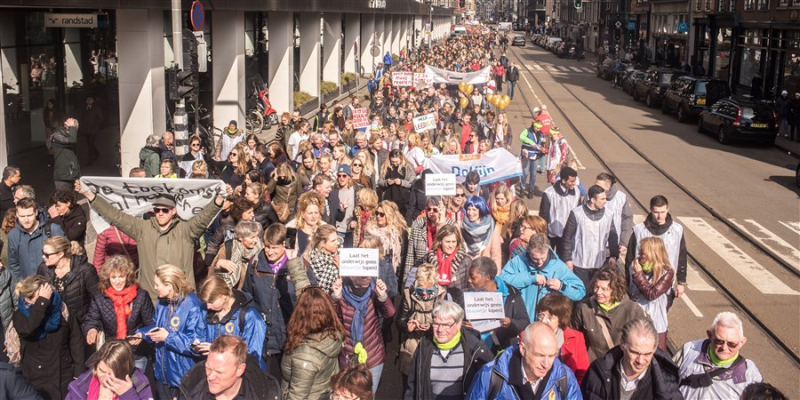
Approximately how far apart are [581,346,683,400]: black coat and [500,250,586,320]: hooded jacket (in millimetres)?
1717

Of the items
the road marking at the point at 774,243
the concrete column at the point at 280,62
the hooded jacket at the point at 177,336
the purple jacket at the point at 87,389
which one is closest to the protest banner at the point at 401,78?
the concrete column at the point at 280,62

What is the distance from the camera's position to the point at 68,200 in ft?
30.2

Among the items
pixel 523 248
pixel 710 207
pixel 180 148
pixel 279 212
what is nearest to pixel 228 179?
pixel 279 212

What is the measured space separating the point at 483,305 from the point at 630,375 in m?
1.42

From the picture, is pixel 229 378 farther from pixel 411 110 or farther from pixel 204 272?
pixel 411 110

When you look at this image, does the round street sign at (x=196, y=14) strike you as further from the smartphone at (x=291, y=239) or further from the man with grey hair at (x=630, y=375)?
the man with grey hair at (x=630, y=375)

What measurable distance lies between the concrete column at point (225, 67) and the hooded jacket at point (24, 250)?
1633 cm

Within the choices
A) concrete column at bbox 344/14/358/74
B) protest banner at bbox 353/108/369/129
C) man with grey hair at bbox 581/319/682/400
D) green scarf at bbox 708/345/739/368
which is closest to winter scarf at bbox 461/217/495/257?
man with grey hair at bbox 581/319/682/400

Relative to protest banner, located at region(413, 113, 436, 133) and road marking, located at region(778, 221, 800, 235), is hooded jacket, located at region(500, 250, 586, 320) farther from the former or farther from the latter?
road marking, located at region(778, 221, 800, 235)

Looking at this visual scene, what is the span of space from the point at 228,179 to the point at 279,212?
121 centimetres

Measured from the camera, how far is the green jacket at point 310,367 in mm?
6133

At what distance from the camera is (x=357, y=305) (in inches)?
286

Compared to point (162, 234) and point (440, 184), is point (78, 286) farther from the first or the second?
point (440, 184)

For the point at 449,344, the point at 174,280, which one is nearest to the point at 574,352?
the point at 449,344
